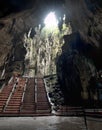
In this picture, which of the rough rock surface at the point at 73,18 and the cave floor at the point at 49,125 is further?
the rough rock surface at the point at 73,18

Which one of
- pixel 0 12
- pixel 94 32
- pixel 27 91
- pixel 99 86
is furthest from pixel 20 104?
pixel 0 12

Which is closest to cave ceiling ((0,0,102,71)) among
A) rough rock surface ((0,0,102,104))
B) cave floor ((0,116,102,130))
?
rough rock surface ((0,0,102,104))

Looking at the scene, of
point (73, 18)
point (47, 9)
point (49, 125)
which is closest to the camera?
point (49, 125)

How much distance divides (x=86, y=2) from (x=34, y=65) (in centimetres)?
3743

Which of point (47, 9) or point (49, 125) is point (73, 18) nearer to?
point (47, 9)

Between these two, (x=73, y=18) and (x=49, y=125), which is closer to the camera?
(x=49, y=125)

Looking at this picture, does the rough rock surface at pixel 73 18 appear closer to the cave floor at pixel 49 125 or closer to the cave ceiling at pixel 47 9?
the cave ceiling at pixel 47 9

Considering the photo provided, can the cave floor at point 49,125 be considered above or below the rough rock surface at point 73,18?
below

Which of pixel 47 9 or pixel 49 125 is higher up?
pixel 47 9

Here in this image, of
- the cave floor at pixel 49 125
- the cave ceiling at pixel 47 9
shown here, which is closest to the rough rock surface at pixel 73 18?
the cave ceiling at pixel 47 9

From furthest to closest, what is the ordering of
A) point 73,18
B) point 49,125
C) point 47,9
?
point 73,18
point 47,9
point 49,125

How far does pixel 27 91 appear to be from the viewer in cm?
2230

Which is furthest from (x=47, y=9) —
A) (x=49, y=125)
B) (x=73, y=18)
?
(x=49, y=125)

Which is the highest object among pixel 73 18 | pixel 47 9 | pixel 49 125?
pixel 73 18
